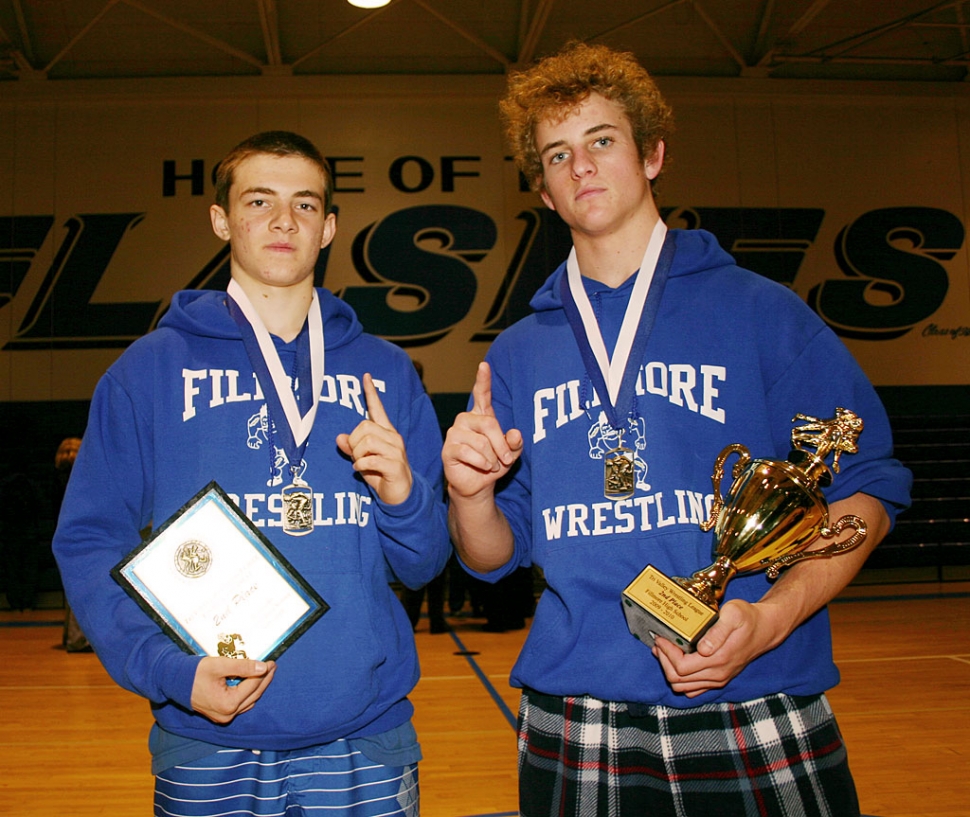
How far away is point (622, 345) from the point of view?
1803mm

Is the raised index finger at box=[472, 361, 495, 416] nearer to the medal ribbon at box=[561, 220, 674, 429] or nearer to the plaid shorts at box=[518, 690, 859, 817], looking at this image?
the medal ribbon at box=[561, 220, 674, 429]

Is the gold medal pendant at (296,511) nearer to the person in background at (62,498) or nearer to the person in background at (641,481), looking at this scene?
the person in background at (641,481)

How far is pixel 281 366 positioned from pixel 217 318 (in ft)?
0.63

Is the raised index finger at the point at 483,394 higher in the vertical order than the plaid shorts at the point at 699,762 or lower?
higher

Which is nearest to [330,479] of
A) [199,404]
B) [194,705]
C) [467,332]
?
[199,404]

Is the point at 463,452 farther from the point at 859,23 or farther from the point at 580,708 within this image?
the point at 859,23

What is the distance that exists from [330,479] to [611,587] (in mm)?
628

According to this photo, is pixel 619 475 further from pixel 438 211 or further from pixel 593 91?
pixel 438 211

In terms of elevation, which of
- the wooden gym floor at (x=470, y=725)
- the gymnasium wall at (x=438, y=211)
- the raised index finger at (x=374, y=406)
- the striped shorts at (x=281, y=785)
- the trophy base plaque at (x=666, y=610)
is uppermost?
the gymnasium wall at (x=438, y=211)

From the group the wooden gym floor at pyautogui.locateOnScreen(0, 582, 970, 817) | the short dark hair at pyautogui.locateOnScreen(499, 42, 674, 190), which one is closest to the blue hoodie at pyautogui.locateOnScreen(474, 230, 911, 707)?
the short dark hair at pyautogui.locateOnScreen(499, 42, 674, 190)

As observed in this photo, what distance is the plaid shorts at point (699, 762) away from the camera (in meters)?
1.57

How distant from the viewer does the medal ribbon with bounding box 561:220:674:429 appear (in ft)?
5.75

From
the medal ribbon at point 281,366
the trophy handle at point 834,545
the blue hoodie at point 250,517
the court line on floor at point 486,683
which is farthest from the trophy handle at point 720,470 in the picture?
the court line on floor at point 486,683

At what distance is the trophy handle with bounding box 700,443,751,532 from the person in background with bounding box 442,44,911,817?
5cm
